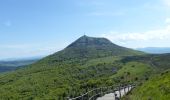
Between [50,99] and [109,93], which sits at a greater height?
[109,93]

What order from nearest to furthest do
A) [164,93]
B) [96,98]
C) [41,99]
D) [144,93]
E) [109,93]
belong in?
1. [164,93]
2. [144,93]
3. [96,98]
4. [109,93]
5. [41,99]

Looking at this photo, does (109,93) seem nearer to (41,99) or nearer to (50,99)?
(50,99)

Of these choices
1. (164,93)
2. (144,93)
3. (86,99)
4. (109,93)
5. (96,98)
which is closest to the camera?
(164,93)

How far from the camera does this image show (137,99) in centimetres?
2814

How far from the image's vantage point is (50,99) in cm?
17275

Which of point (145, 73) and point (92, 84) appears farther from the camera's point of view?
point (145, 73)

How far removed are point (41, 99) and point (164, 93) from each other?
541ft

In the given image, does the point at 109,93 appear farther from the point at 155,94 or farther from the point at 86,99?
the point at 155,94

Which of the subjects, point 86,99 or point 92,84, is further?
point 92,84

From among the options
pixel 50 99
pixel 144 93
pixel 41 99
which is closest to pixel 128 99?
pixel 144 93

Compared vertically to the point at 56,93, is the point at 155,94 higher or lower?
higher

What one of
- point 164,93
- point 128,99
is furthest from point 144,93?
point 164,93

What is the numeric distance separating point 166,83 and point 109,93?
19.0 metres

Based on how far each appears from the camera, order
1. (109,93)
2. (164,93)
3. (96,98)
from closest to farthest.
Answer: (164,93) → (96,98) → (109,93)
